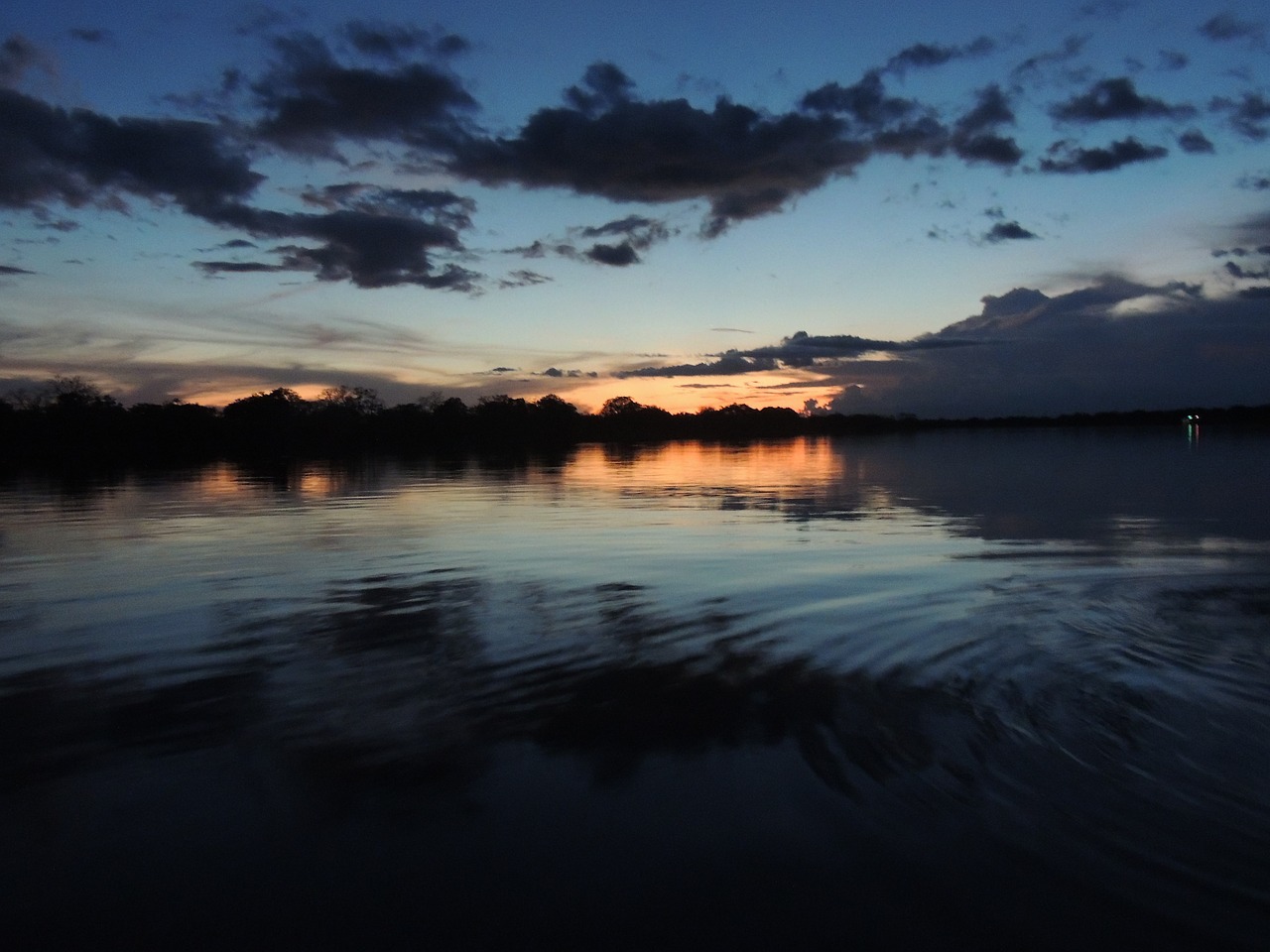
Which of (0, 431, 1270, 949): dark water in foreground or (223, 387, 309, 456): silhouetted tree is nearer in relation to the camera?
(0, 431, 1270, 949): dark water in foreground

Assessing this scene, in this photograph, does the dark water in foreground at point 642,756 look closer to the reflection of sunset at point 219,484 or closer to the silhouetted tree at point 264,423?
the reflection of sunset at point 219,484

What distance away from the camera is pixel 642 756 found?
5.79 meters

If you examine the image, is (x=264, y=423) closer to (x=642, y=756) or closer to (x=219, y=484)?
(x=219, y=484)

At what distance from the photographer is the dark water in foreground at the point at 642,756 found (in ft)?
13.2

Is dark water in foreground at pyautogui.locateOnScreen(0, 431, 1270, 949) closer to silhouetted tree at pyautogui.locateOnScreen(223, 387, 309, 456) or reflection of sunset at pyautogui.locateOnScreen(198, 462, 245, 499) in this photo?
reflection of sunset at pyautogui.locateOnScreen(198, 462, 245, 499)

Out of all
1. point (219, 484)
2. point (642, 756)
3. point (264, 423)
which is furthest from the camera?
point (264, 423)

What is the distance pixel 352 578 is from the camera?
42.1 ft

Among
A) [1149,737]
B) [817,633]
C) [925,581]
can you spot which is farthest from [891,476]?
[1149,737]

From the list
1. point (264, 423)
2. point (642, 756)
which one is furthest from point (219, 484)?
point (264, 423)

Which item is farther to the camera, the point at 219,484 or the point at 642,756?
the point at 219,484

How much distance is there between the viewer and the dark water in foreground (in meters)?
4.02

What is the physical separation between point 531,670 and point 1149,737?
4711 millimetres

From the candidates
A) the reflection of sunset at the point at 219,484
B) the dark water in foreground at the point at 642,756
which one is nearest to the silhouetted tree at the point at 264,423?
the reflection of sunset at the point at 219,484

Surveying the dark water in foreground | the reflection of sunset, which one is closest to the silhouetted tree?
the reflection of sunset
